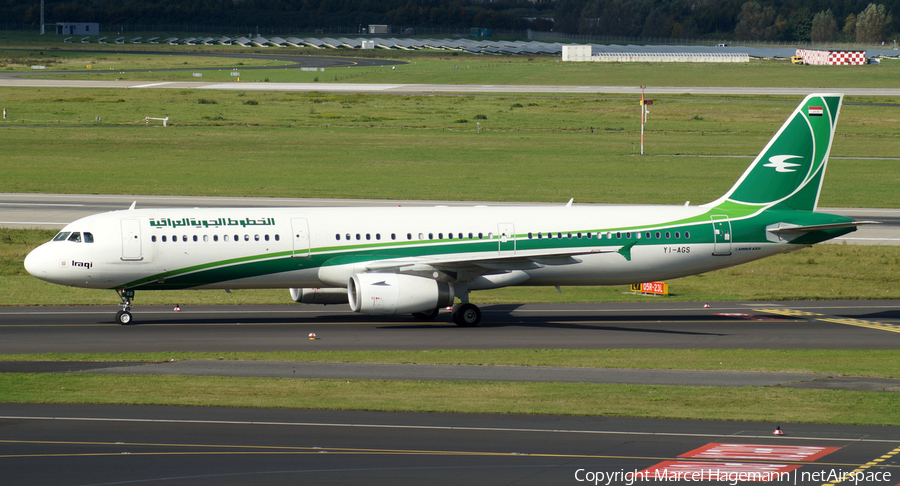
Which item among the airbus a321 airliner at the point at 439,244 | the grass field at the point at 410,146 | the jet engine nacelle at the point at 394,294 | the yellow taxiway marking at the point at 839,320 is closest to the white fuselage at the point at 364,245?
the airbus a321 airliner at the point at 439,244

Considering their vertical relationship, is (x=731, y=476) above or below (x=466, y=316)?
above

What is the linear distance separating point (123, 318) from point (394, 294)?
10.5m

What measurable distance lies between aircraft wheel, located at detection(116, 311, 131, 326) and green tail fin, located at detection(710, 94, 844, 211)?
78.0ft

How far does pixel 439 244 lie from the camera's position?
1571 inches

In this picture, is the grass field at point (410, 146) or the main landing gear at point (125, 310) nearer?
the main landing gear at point (125, 310)

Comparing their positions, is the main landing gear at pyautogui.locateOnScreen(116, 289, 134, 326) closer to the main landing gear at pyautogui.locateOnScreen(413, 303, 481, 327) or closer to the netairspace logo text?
the main landing gear at pyautogui.locateOnScreen(413, 303, 481, 327)

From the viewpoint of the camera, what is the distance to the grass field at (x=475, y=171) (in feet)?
89.7

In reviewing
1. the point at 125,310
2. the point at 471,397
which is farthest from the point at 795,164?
the point at 125,310

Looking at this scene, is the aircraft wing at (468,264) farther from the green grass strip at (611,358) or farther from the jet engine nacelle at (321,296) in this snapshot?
the green grass strip at (611,358)

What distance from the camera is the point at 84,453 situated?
70.2 feet

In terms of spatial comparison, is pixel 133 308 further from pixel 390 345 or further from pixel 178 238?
pixel 390 345

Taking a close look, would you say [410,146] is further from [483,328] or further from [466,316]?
[483,328]

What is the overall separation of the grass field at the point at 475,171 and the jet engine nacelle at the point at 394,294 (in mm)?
3648

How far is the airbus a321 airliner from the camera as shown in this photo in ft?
125
